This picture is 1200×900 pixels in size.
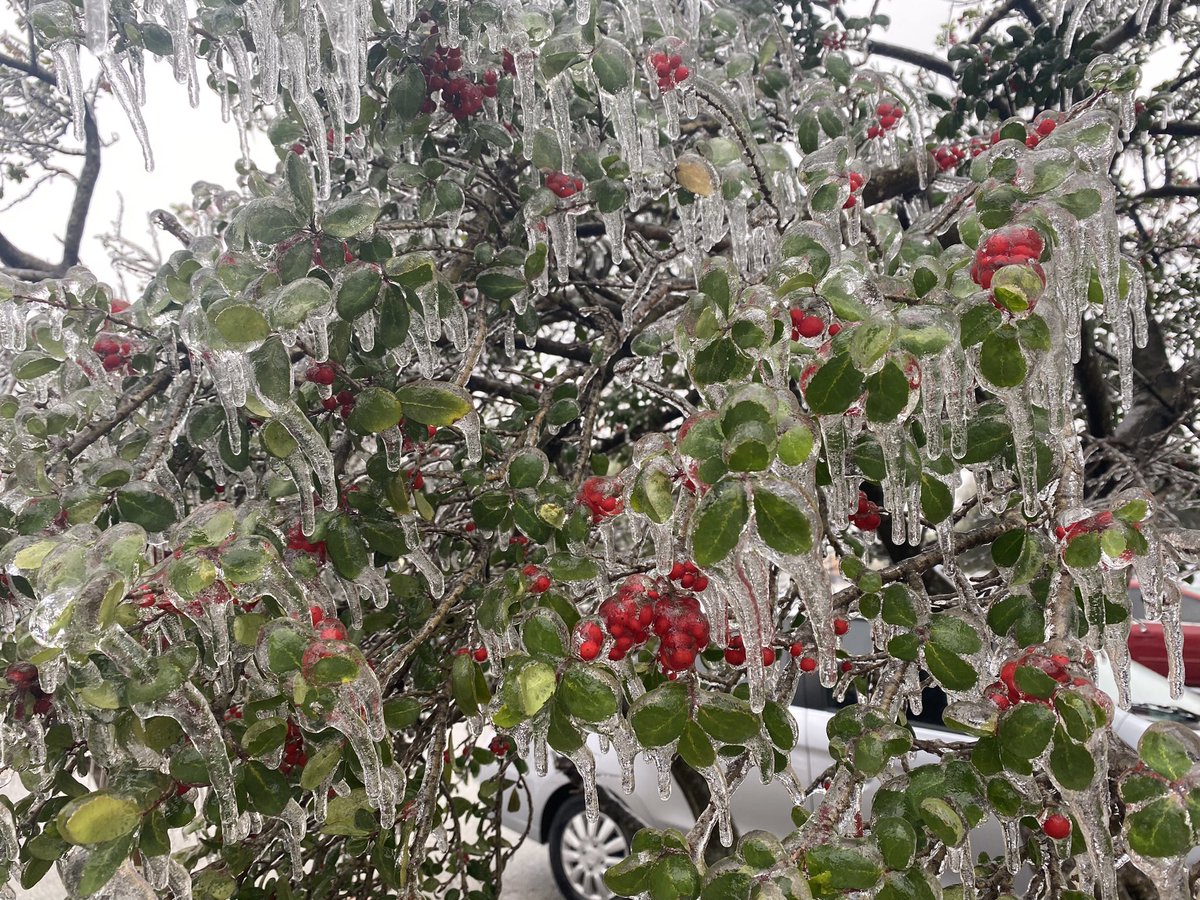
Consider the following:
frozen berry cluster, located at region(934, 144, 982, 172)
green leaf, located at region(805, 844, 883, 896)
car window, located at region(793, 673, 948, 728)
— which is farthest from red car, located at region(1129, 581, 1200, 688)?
green leaf, located at region(805, 844, 883, 896)

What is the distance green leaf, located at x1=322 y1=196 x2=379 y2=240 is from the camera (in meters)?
1.10

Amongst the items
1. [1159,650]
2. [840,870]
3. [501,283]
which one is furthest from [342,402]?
[1159,650]

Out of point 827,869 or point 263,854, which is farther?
point 263,854

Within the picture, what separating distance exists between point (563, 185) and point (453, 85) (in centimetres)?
35

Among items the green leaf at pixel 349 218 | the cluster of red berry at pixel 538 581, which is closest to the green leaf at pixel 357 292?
the green leaf at pixel 349 218

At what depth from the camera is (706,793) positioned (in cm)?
219

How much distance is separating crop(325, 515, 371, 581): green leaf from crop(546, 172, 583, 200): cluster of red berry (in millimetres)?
779

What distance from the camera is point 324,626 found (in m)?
1.04

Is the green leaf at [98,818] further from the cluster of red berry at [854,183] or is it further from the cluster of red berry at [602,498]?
the cluster of red berry at [854,183]

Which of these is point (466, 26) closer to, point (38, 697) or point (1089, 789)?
point (38, 697)

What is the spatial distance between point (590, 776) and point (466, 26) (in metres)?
1.37

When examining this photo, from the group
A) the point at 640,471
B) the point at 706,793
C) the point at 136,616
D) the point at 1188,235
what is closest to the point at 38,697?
the point at 136,616

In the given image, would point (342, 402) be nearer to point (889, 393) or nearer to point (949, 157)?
point (889, 393)

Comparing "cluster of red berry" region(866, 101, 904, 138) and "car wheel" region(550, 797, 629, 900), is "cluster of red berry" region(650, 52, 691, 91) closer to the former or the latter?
"cluster of red berry" region(866, 101, 904, 138)
